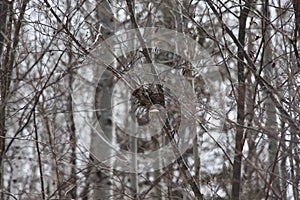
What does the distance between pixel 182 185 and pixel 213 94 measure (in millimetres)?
499

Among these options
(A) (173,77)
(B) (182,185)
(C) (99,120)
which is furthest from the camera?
(C) (99,120)

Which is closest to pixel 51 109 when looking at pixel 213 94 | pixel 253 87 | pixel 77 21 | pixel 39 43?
pixel 39 43

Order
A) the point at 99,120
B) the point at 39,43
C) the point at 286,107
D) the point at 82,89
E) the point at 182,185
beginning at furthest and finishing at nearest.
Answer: the point at 99,120
the point at 82,89
the point at 39,43
the point at 182,185
the point at 286,107

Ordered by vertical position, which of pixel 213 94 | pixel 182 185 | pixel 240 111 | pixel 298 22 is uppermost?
pixel 298 22

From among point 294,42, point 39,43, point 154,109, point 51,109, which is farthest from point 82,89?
point 294,42

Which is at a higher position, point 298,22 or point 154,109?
point 298,22

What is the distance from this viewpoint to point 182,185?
9.16 feet

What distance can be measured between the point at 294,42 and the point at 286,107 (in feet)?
0.99

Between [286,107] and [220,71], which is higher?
[220,71]

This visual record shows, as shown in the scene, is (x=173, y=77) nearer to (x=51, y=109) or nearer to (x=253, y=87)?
(x=253, y=87)

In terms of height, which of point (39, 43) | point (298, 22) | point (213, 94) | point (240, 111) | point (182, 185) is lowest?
point (182, 185)

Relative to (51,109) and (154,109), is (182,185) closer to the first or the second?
(154,109)

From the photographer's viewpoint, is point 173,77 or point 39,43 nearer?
point 173,77

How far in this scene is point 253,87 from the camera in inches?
101
